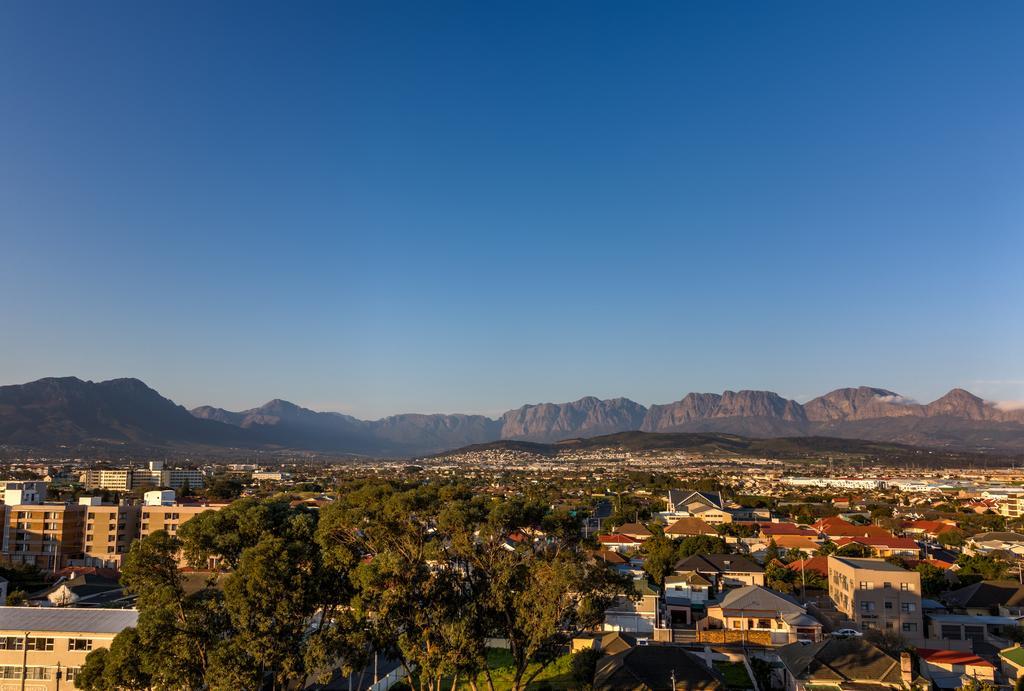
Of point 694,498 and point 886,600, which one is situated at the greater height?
point 886,600

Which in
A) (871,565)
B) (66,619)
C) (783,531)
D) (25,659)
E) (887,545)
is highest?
(66,619)

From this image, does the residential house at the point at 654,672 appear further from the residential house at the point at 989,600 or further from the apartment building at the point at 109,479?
the apartment building at the point at 109,479

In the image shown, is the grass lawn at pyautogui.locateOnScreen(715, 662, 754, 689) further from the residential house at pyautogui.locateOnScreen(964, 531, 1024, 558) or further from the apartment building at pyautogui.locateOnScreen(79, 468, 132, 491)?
the apartment building at pyautogui.locateOnScreen(79, 468, 132, 491)

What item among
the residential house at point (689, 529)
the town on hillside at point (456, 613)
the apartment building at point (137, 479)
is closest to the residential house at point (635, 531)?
the residential house at point (689, 529)

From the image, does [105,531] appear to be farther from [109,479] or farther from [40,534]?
[109,479]

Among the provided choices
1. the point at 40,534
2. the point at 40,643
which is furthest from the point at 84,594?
the point at 40,534

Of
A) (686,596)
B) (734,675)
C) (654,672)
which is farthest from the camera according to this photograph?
(686,596)

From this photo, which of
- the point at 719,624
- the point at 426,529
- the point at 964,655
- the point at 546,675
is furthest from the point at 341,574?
the point at 964,655
